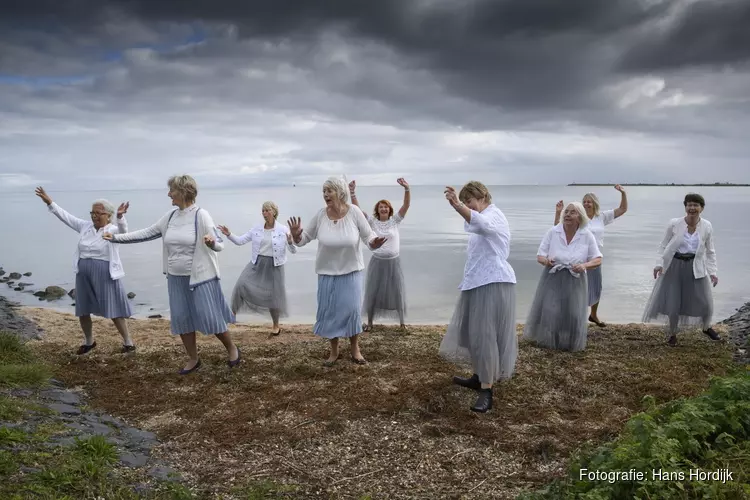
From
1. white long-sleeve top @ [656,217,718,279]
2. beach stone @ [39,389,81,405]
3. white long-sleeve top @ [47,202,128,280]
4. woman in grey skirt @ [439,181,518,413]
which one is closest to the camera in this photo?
woman in grey skirt @ [439,181,518,413]

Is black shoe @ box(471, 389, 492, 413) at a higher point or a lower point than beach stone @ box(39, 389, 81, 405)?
higher

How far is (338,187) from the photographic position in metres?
6.92

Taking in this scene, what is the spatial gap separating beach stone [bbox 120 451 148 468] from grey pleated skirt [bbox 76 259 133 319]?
354cm

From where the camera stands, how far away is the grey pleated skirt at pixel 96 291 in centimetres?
789

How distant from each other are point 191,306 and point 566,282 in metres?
5.20

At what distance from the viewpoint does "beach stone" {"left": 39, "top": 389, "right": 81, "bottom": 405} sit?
6.14 meters

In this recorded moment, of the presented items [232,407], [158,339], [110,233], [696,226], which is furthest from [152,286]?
[696,226]

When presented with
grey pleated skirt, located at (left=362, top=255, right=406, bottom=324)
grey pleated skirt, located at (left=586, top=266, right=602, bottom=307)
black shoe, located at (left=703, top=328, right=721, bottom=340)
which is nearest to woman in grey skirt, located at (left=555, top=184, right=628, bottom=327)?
grey pleated skirt, located at (left=586, top=266, right=602, bottom=307)

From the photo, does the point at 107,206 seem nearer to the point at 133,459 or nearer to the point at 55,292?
the point at 133,459

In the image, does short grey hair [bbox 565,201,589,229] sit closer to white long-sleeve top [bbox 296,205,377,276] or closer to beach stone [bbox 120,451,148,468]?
white long-sleeve top [bbox 296,205,377,276]

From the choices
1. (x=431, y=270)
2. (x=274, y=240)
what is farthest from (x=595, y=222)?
(x=431, y=270)

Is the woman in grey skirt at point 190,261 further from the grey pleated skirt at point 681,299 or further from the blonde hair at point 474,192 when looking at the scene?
the grey pleated skirt at point 681,299

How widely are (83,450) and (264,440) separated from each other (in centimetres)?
150

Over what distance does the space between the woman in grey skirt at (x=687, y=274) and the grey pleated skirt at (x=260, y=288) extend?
6260 millimetres
